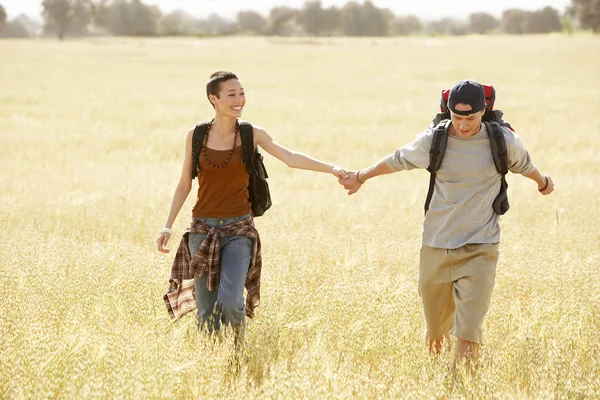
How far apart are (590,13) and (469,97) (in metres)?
87.3

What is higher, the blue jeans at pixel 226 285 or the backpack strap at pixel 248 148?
A: the backpack strap at pixel 248 148

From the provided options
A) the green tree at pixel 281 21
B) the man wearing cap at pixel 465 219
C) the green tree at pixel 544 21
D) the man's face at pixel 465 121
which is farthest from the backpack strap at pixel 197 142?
the green tree at pixel 544 21

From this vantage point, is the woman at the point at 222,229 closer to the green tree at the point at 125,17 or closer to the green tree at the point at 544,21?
the green tree at the point at 125,17

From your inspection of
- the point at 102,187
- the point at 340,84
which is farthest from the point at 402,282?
the point at 340,84

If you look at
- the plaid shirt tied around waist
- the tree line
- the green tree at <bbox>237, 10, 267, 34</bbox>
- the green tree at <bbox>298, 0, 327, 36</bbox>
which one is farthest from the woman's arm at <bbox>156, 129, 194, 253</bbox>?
the green tree at <bbox>237, 10, 267, 34</bbox>

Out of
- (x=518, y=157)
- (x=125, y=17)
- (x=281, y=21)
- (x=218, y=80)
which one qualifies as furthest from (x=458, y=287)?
(x=125, y=17)

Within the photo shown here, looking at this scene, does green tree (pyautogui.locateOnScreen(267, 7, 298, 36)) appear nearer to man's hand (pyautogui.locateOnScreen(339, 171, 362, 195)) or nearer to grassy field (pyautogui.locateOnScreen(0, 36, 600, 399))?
grassy field (pyautogui.locateOnScreen(0, 36, 600, 399))

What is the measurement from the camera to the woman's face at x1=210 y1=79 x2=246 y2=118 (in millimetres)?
4645

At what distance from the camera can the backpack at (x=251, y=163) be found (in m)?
4.67

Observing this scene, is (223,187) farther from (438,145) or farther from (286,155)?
(438,145)

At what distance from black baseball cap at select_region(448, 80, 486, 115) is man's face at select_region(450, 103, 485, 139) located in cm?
2

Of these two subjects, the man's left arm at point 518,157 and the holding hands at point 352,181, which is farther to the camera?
the holding hands at point 352,181

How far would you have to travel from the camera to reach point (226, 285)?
4445mm

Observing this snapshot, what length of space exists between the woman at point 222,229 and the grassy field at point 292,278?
233mm
